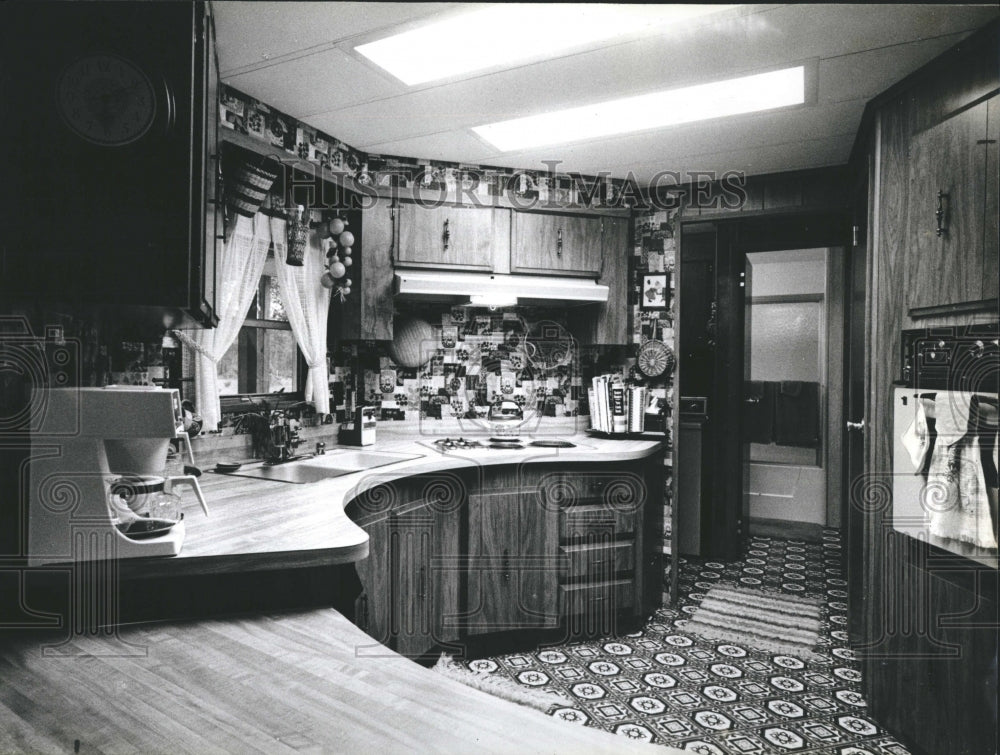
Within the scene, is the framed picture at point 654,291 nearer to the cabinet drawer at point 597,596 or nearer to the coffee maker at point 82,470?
the cabinet drawer at point 597,596

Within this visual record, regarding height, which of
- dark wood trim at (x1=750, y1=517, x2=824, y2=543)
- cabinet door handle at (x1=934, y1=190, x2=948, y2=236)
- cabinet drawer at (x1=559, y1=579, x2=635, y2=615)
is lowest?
dark wood trim at (x1=750, y1=517, x2=824, y2=543)

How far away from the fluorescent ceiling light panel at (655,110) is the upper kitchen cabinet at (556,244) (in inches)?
17.8

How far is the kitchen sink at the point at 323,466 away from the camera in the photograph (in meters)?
2.75

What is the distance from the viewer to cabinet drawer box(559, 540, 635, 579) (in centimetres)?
324

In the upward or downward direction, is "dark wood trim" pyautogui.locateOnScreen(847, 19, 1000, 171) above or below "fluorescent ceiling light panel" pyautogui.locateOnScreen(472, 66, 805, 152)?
below

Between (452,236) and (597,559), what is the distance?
6.03ft

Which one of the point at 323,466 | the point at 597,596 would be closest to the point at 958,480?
the point at 597,596

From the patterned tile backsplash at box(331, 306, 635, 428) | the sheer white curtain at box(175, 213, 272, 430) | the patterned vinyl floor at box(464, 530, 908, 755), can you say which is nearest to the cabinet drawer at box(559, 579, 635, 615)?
the patterned vinyl floor at box(464, 530, 908, 755)

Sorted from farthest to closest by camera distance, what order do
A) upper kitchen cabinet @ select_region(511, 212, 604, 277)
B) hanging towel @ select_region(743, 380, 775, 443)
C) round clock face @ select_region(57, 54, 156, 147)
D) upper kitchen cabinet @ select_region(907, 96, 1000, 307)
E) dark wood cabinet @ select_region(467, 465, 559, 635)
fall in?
hanging towel @ select_region(743, 380, 775, 443), upper kitchen cabinet @ select_region(511, 212, 604, 277), dark wood cabinet @ select_region(467, 465, 559, 635), upper kitchen cabinet @ select_region(907, 96, 1000, 307), round clock face @ select_region(57, 54, 156, 147)

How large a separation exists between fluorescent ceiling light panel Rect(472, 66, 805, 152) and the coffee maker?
2.16 m

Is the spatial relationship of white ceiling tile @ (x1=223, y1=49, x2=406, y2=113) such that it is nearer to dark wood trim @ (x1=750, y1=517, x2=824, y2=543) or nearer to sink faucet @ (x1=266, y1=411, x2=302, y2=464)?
sink faucet @ (x1=266, y1=411, x2=302, y2=464)

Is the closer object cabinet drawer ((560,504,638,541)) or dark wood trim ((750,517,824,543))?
cabinet drawer ((560,504,638,541))

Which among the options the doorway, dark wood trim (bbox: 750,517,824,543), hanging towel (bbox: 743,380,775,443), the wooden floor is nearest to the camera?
the wooden floor

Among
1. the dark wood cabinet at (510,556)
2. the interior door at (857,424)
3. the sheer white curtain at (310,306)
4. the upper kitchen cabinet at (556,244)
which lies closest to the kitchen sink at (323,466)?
the sheer white curtain at (310,306)
